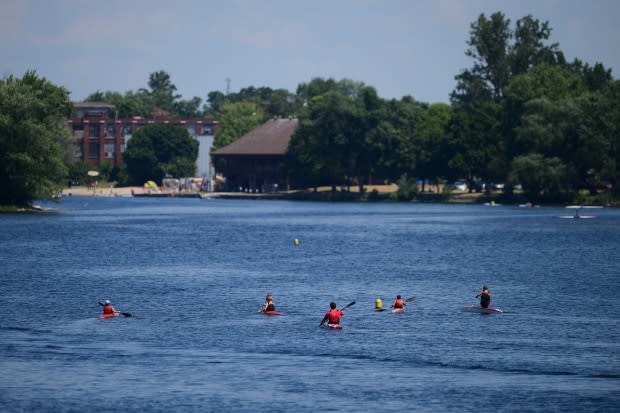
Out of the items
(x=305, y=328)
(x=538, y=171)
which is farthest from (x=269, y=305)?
(x=538, y=171)

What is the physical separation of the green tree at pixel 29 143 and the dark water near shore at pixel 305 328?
74.2 ft

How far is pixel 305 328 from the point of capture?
2628 inches

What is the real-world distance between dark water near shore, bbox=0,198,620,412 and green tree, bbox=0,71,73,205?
74.2ft

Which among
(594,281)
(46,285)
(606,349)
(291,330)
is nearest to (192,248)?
(46,285)

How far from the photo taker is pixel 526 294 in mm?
83250

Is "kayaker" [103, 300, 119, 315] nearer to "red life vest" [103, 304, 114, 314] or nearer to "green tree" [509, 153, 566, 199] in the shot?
"red life vest" [103, 304, 114, 314]

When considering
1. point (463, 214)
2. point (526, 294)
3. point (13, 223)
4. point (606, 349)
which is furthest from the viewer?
point (463, 214)

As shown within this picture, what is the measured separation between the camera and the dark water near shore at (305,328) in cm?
5128

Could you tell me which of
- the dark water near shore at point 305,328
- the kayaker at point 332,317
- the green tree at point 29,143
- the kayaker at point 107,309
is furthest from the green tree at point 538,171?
the kayaker at point 107,309

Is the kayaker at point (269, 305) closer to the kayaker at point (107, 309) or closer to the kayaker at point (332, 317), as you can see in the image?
the kayaker at point (332, 317)

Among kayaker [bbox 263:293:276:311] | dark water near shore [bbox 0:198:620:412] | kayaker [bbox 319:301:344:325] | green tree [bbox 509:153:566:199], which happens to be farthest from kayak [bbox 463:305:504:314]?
green tree [bbox 509:153:566:199]

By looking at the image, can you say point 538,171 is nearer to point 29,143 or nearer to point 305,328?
point 29,143

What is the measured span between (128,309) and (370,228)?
84.4 metres

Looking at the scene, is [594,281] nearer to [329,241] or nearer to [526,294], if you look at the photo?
[526,294]
